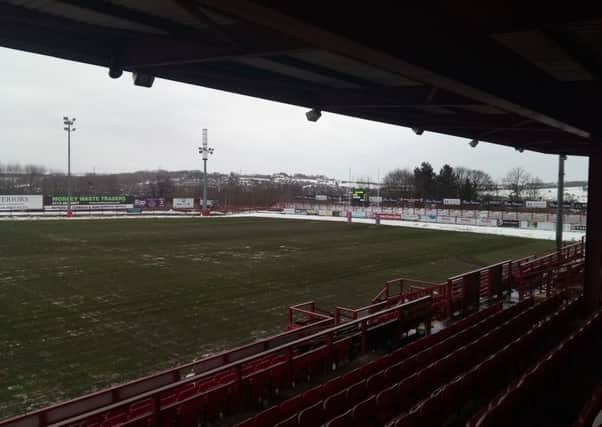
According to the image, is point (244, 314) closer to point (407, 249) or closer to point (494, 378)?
point (494, 378)

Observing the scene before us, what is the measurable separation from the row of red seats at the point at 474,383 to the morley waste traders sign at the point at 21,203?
56.4m

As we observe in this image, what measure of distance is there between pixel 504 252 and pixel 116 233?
27057mm

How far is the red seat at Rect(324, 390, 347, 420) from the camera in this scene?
185 inches

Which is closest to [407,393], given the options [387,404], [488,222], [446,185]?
[387,404]

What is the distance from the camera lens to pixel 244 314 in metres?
13.8

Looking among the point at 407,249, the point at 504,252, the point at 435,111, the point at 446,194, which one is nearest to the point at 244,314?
the point at 435,111

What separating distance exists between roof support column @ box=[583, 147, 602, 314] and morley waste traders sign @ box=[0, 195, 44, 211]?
55.9 m

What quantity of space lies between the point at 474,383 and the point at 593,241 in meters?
5.85

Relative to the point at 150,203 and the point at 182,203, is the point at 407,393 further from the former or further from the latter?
the point at 182,203

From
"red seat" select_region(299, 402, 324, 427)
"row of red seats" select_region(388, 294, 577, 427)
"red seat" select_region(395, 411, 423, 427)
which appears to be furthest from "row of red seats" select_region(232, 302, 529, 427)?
"red seat" select_region(395, 411, 423, 427)

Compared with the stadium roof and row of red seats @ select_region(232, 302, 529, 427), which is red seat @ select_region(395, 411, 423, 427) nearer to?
row of red seats @ select_region(232, 302, 529, 427)

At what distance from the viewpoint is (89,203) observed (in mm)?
58219

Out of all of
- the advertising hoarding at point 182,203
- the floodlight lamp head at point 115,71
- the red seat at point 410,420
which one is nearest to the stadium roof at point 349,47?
the floodlight lamp head at point 115,71

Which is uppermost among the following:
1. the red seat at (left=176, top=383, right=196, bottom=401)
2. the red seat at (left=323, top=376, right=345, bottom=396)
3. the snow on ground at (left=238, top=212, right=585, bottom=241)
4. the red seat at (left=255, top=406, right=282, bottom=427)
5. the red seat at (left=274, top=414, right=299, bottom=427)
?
the red seat at (left=274, top=414, right=299, bottom=427)
